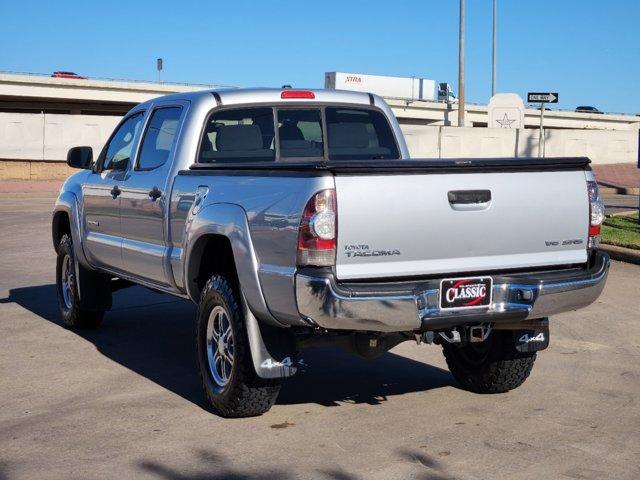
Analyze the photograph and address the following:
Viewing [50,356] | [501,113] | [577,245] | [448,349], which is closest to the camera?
[577,245]

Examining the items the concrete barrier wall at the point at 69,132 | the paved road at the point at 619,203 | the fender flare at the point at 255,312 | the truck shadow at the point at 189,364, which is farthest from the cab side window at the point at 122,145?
the concrete barrier wall at the point at 69,132

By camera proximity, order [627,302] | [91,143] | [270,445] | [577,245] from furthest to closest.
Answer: [91,143], [627,302], [577,245], [270,445]

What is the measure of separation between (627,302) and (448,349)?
4.27m

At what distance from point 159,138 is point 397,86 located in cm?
7946

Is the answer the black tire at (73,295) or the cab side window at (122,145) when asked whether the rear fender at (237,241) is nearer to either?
the cab side window at (122,145)

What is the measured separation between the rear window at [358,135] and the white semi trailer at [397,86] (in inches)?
2590

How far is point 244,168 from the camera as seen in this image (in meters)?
6.13

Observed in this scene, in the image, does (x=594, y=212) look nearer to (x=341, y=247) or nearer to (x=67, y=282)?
(x=341, y=247)

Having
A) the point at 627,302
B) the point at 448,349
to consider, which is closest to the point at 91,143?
the point at 627,302

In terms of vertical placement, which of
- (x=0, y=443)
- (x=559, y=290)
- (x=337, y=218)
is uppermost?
(x=337, y=218)

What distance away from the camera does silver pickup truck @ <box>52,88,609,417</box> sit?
534 cm

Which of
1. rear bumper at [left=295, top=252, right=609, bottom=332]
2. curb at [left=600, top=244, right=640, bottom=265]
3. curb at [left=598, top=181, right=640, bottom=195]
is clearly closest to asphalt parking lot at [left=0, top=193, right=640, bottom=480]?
rear bumper at [left=295, top=252, right=609, bottom=332]

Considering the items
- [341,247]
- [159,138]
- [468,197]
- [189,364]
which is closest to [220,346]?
[341,247]

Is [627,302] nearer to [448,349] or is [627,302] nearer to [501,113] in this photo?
[448,349]
